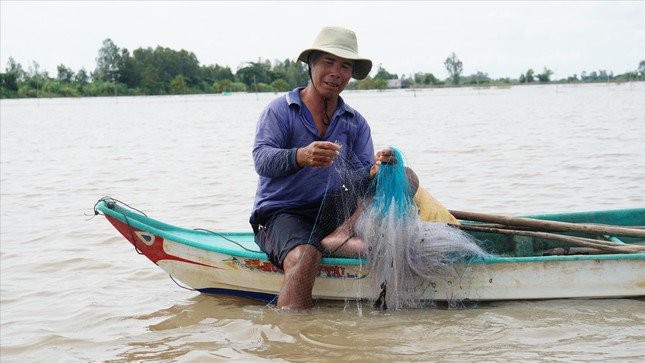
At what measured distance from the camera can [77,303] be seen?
566 centimetres

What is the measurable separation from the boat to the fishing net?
2.4 inches

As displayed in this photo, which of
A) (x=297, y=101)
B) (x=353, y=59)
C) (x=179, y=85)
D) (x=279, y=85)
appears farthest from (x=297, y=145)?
(x=179, y=85)

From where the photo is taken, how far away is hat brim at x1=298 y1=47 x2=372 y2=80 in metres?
4.45

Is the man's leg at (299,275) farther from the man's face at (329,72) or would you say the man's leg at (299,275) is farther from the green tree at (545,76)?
the green tree at (545,76)

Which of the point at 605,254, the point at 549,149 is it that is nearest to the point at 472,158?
the point at 549,149

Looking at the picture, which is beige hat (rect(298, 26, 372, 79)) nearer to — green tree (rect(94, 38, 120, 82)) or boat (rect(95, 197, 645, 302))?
boat (rect(95, 197, 645, 302))

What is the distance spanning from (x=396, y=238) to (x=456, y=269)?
1.68 ft

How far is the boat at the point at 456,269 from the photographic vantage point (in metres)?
4.66

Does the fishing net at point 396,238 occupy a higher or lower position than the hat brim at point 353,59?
lower

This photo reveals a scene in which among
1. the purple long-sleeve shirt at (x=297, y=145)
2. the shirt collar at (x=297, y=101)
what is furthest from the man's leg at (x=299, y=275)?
the shirt collar at (x=297, y=101)

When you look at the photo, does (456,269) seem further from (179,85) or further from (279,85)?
(179,85)

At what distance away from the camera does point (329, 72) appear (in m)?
4.59

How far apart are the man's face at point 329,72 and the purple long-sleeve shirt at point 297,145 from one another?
0.57 ft

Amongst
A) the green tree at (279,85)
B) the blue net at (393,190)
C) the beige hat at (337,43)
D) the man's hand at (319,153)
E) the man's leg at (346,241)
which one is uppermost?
the green tree at (279,85)
